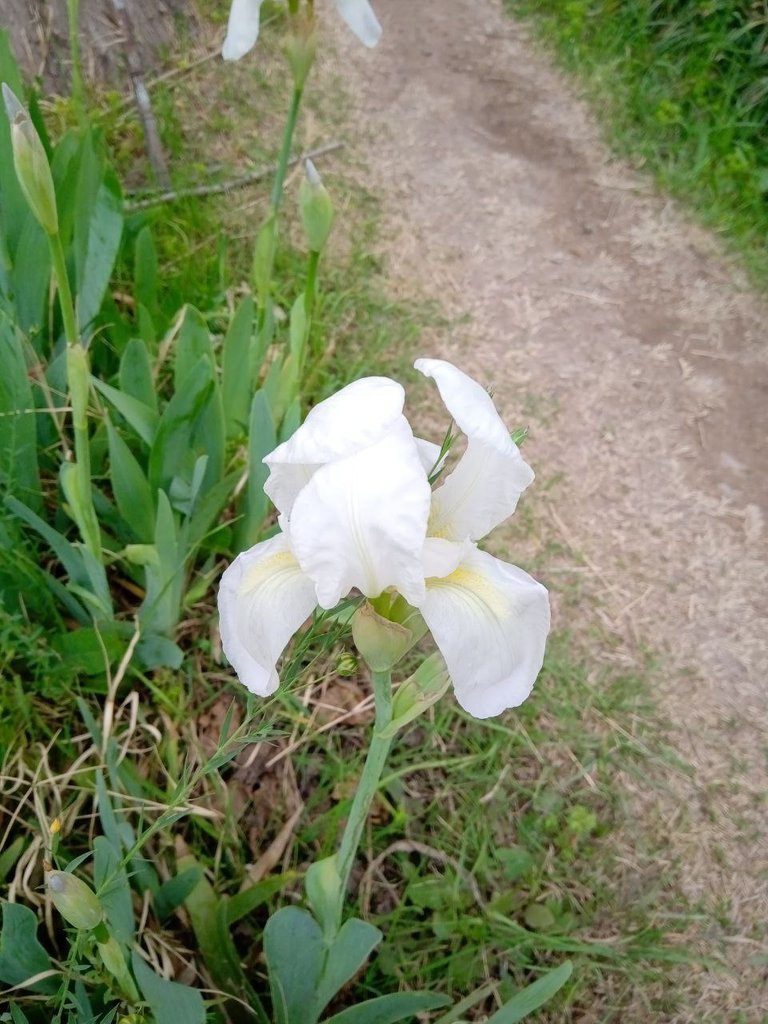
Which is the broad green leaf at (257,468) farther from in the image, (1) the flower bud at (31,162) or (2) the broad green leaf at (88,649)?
(1) the flower bud at (31,162)

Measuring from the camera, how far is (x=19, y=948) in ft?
2.77

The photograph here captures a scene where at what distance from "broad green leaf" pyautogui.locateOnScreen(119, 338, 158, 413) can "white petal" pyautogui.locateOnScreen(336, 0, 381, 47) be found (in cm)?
65

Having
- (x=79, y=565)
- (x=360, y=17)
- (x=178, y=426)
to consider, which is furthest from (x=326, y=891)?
(x=360, y=17)

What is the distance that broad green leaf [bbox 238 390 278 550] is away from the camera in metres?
1.23

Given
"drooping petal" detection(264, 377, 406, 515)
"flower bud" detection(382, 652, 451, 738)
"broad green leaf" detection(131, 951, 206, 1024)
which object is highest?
"drooping petal" detection(264, 377, 406, 515)

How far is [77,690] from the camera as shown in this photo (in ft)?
4.18

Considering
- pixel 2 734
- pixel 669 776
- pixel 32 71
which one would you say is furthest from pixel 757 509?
pixel 32 71

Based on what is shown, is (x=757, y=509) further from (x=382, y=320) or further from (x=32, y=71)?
(x=32, y=71)

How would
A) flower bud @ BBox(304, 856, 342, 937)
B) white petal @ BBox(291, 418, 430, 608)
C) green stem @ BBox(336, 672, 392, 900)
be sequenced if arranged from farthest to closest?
flower bud @ BBox(304, 856, 342, 937), green stem @ BBox(336, 672, 392, 900), white petal @ BBox(291, 418, 430, 608)

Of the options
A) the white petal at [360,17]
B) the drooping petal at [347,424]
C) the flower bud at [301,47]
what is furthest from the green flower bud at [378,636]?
the white petal at [360,17]

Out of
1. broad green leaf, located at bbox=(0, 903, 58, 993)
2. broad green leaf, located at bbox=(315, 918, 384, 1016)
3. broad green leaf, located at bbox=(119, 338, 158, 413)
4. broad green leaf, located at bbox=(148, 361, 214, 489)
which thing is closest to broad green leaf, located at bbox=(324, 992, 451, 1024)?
broad green leaf, located at bbox=(315, 918, 384, 1016)

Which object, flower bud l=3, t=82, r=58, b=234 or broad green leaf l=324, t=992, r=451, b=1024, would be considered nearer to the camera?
flower bud l=3, t=82, r=58, b=234

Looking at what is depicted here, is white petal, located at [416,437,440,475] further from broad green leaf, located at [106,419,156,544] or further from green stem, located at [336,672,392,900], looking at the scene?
broad green leaf, located at [106,419,156,544]

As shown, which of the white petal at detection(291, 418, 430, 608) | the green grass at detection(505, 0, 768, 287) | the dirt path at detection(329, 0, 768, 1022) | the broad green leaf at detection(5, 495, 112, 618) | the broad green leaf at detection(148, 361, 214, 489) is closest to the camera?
the white petal at detection(291, 418, 430, 608)
